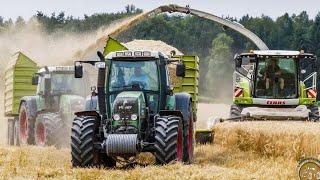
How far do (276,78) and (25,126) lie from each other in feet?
20.0

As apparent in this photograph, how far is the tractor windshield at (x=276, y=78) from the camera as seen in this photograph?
1728 centimetres

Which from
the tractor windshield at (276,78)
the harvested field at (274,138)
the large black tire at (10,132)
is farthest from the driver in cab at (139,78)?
the large black tire at (10,132)

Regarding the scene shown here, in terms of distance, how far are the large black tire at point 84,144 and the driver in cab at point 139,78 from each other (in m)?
1.02

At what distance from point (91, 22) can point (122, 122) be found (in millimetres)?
93181

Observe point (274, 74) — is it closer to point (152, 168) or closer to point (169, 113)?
point (169, 113)

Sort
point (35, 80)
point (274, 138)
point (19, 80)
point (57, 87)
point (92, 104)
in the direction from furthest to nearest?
point (19, 80) < point (35, 80) < point (57, 87) < point (274, 138) < point (92, 104)

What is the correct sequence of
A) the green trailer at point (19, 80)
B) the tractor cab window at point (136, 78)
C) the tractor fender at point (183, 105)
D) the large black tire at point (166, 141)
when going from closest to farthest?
the large black tire at point (166, 141) → the tractor cab window at point (136, 78) → the tractor fender at point (183, 105) → the green trailer at point (19, 80)

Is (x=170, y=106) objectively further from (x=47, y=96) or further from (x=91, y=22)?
(x=91, y=22)

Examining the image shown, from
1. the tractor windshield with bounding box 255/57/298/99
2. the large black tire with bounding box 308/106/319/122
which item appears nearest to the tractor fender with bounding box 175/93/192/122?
the large black tire with bounding box 308/106/319/122

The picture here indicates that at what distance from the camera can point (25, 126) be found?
16562 millimetres

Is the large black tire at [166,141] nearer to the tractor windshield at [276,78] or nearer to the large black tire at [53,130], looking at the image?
the large black tire at [53,130]

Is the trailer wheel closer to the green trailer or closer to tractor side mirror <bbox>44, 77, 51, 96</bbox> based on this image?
the green trailer

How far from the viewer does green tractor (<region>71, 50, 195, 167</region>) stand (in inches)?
412

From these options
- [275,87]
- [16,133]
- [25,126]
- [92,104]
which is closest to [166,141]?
[92,104]
